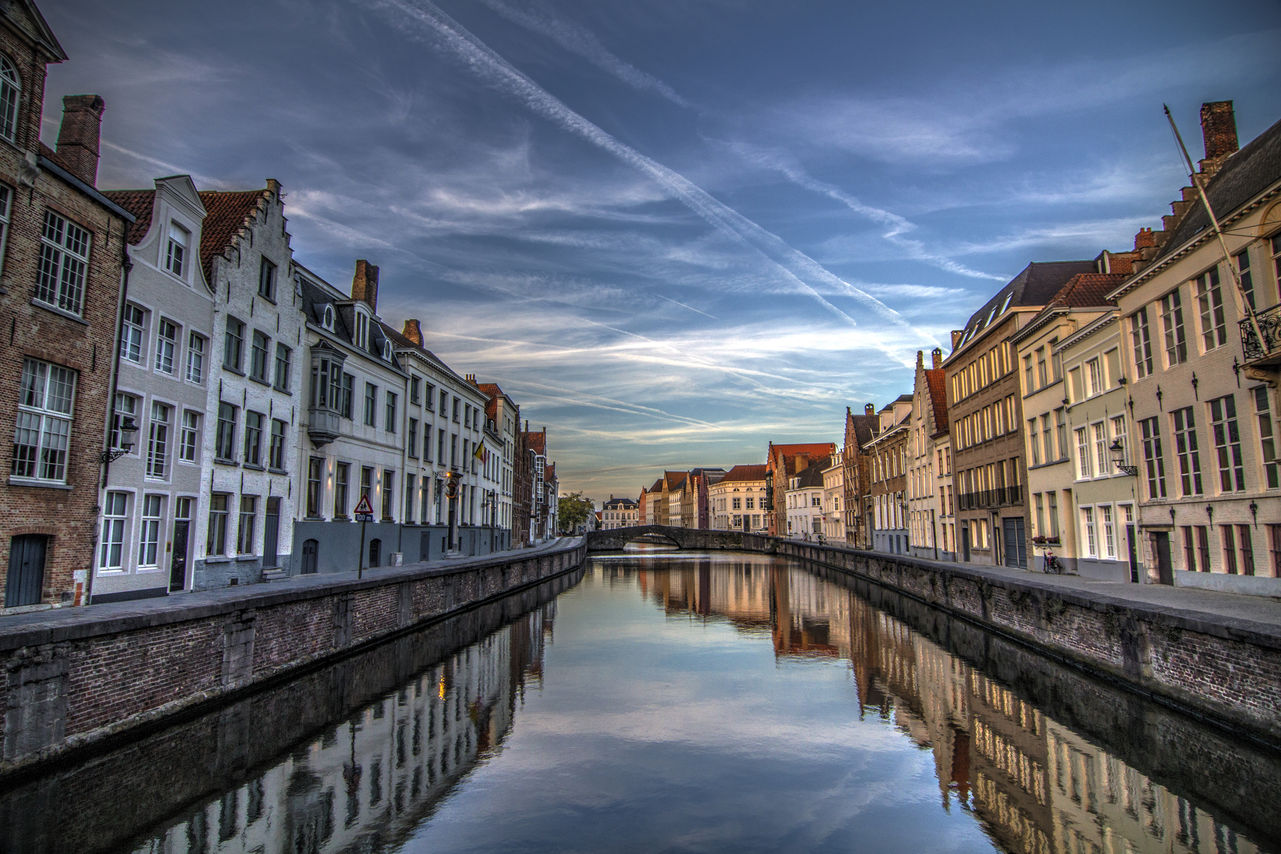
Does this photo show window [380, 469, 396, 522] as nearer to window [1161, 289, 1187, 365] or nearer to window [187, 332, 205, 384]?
window [187, 332, 205, 384]

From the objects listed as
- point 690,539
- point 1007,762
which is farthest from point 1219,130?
point 690,539

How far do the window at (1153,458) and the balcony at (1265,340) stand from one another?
5448 mm

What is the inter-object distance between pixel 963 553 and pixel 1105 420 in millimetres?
17634

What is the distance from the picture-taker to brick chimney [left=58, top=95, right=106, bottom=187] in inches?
672

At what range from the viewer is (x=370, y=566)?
3219cm

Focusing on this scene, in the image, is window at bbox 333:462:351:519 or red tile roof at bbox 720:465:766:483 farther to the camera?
red tile roof at bbox 720:465:766:483

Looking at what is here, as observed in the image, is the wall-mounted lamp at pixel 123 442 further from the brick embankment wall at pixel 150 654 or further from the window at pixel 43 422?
the brick embankment wall at pixel 150 654

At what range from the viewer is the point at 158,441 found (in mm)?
18938

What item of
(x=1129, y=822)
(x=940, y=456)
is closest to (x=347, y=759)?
(x=1129, y=822)

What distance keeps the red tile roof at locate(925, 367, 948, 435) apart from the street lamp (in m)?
21.0

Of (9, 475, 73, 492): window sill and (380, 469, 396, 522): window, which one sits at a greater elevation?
(380, 469, 396, 522): window

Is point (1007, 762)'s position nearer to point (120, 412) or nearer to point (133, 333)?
point (120, 412)

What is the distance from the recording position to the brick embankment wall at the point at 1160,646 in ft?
35.6

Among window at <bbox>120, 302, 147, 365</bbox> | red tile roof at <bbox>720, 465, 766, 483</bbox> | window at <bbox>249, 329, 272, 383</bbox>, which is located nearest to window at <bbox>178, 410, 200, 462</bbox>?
window at <bbox>120, 302, 147, 365</bbox>
